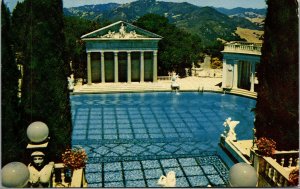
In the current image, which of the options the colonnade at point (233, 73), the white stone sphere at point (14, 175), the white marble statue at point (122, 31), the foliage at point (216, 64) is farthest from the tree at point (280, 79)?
the foliage at point (216, 64)

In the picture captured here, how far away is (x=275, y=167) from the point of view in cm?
1119

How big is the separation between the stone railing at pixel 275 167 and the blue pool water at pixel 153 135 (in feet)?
9.29

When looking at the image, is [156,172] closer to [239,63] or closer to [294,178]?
[294,178]

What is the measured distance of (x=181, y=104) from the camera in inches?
1248

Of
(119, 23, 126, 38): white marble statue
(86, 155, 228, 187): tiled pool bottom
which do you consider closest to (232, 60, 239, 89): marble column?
(119, 23, 126, 38): white marble statue

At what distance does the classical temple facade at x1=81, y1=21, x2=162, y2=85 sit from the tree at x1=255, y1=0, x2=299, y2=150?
93.4 feet

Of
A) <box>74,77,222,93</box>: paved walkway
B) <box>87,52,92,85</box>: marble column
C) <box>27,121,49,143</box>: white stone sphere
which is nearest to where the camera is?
<box>27,121,49,143</box>: white stone sphere

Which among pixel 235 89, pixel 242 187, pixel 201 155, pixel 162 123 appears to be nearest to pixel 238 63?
pixel 235 89

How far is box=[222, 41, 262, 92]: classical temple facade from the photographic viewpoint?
35.1 m

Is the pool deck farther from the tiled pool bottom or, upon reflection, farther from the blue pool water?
the tiled pool bottom

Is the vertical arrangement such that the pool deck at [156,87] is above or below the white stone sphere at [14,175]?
below

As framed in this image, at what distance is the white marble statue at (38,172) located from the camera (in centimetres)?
1002

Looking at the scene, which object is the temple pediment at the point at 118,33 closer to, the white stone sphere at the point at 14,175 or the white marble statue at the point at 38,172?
the white marble statue at the point at 38,172

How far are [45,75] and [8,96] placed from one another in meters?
1.81
